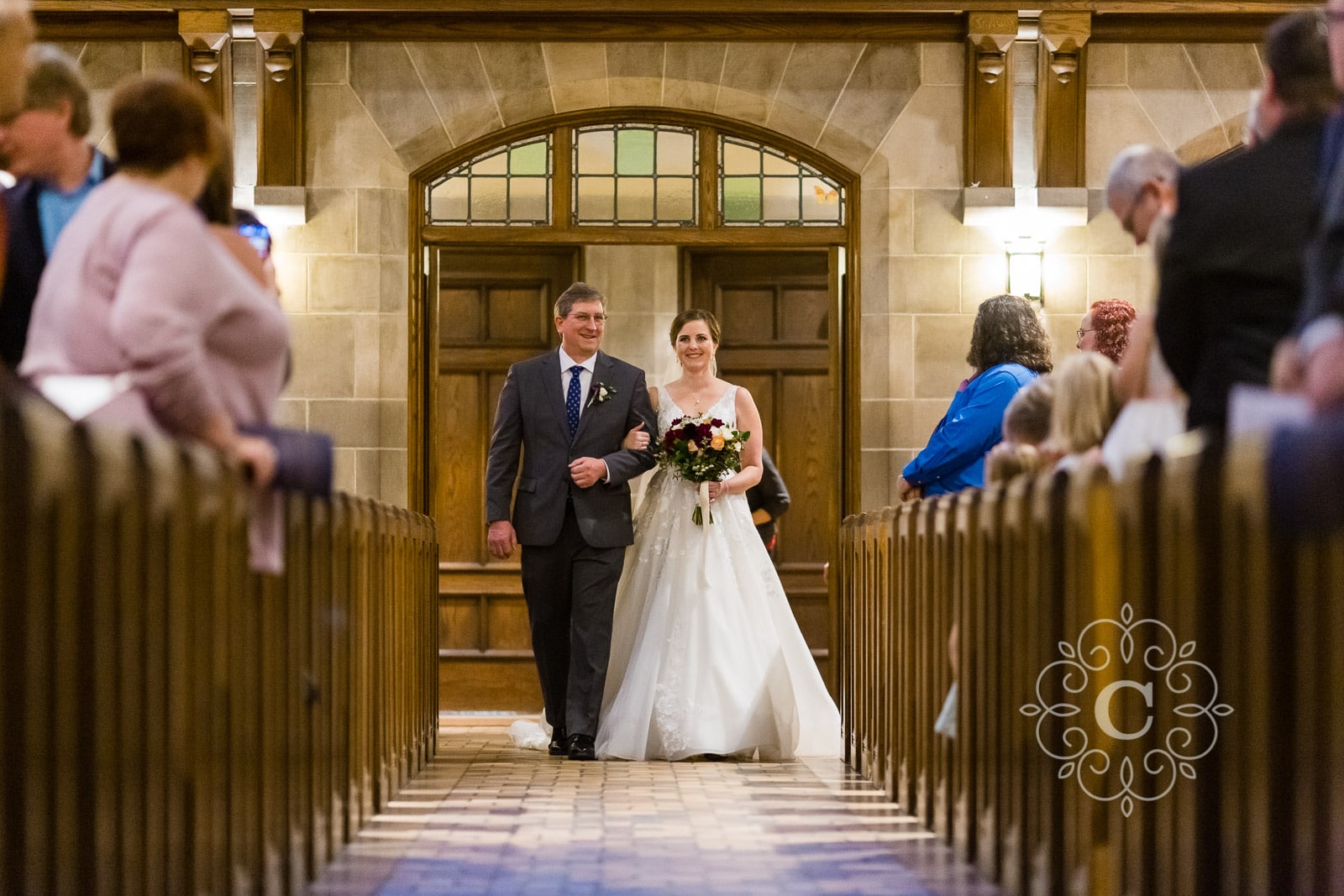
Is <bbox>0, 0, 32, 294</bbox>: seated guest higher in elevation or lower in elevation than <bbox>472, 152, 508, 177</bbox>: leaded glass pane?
lower

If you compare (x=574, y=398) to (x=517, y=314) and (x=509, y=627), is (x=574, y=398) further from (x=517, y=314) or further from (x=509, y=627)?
(x=517, y=314)

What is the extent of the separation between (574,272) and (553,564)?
3961 mm

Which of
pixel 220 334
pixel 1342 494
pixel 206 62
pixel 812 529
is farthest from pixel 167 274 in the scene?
pixel 812 529

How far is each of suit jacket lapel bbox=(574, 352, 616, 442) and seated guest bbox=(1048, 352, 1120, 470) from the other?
10.5 ft

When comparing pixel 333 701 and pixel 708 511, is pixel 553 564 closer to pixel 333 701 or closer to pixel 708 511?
pixel 708 511

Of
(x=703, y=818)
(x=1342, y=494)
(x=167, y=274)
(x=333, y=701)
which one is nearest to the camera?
(x=1342, y=494)

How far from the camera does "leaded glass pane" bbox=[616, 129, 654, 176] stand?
9367 mm

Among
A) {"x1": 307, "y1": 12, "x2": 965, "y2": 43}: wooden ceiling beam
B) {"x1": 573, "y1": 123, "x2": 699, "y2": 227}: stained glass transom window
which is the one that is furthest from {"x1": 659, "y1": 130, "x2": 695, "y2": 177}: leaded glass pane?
{"x1": 307, "y1": 12, "x2": 965, "y2": 43}: wooden ceiling beam

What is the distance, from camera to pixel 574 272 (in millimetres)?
10789

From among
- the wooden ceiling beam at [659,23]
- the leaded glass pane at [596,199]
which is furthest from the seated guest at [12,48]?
the leaded glass pane at [596,199]

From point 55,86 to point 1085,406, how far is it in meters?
2.60

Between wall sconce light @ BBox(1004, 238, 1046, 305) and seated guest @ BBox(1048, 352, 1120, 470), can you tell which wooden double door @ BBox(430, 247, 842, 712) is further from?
seated guest @ BBox(1048, 352, 1120, 470)

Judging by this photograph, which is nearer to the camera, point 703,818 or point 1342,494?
point 1342,494

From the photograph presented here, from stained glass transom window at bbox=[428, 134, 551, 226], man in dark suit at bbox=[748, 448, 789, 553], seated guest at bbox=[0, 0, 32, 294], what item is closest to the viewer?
seated guest at bbox=[0, 0, 32, 294]
